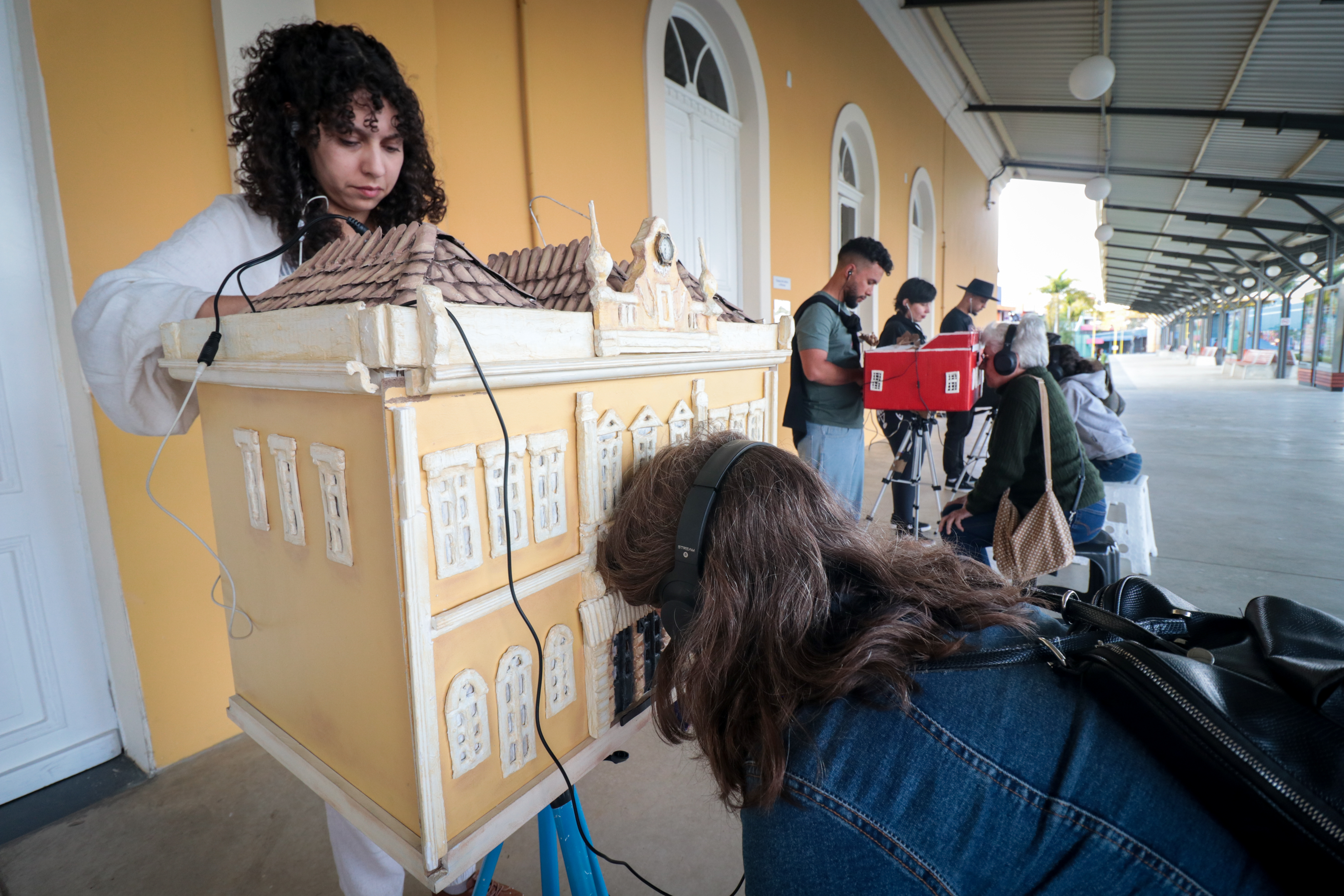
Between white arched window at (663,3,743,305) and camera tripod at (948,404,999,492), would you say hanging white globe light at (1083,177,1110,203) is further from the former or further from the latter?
white arched window at (663,3,743,305)

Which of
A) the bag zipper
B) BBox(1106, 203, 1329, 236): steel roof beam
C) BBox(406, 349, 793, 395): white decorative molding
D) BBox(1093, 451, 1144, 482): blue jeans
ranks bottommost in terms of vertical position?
BBox(1093, 451, 1144, 482): blue jeans

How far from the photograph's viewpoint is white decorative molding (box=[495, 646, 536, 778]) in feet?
2.54

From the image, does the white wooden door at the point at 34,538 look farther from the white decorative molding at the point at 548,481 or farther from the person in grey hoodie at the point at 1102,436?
the person in grey hoodie at the point at 1102,436

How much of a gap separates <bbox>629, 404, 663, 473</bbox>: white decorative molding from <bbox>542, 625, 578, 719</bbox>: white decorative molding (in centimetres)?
25

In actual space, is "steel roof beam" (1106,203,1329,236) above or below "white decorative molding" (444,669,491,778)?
above

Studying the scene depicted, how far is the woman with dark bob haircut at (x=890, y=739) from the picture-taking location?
61 cm

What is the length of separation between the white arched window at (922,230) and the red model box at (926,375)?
20.3 ft

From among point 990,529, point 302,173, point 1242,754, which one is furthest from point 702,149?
point 1242,754

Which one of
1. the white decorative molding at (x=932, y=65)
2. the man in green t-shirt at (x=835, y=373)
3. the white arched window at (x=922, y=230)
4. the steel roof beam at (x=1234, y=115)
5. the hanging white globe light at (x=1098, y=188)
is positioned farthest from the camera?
the hanging white globe light at (x=1098, y=188)

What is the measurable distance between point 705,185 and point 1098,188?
10.1 metres

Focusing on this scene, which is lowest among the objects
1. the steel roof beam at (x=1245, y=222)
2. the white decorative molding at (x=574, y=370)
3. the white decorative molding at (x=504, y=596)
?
the white decorative molding at (x=504, y=596)

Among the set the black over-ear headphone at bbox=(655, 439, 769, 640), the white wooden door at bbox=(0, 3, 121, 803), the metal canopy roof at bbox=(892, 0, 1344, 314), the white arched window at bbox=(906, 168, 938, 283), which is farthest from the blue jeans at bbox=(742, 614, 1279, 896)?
the white arched window at bbox=(906, 168, 938, 283)

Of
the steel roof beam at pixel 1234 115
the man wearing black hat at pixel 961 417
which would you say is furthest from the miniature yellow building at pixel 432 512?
the steel roof beam at pixel 1234 115

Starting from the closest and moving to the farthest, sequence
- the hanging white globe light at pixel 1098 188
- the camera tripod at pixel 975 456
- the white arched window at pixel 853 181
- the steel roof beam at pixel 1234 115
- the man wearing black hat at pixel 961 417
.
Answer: the camera tripod at pixel 975 456
the man wearing black hat at pixel 961 417
the white arched window at pixel 853 181
the steel roof beam at pixel 1234 115
the hanging white globe light at pixel 1098 188
